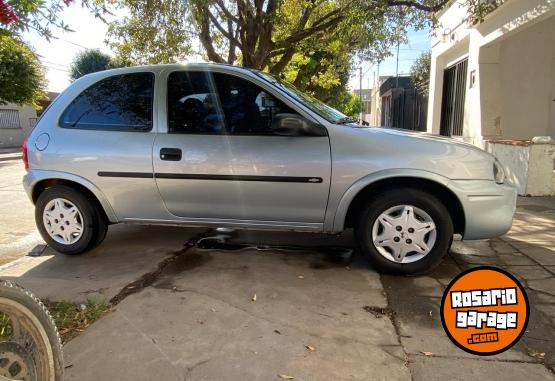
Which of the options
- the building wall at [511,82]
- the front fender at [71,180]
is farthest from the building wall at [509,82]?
the front fender at [71,180]

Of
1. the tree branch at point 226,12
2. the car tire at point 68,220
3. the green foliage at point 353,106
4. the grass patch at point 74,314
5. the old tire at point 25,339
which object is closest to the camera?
the old tire at point 25,339

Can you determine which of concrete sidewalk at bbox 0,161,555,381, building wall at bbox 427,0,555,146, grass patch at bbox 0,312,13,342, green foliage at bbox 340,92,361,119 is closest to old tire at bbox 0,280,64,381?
grass patch at bbox 0,312,13,342

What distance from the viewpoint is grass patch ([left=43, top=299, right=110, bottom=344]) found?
295 cm

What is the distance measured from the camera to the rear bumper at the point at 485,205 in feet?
12.0

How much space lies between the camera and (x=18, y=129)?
26.6 m

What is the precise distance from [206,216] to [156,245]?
1.02 metres

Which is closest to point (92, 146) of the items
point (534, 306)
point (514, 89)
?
point (534, 306)

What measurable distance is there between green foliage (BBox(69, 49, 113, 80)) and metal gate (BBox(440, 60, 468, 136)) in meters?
27.3

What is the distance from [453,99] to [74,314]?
36.1 ft

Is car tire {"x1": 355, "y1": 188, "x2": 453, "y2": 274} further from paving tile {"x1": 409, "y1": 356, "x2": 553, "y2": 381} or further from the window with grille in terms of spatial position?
the window with grille

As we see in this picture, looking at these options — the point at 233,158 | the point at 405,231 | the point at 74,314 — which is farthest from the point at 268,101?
the point at 74,314

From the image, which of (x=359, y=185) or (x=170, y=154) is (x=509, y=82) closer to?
(x=359, y=185)

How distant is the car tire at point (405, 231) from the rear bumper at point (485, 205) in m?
0.17

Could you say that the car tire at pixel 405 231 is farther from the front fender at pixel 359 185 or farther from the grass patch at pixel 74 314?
the grass patch at pixel 74 314
